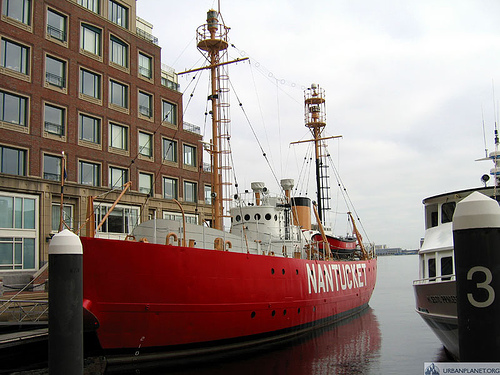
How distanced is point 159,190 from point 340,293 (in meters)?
17.9

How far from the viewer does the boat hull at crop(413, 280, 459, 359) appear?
12.5m

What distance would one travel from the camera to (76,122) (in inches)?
1251

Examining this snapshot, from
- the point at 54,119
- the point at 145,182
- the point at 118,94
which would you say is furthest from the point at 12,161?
the point at 145,182

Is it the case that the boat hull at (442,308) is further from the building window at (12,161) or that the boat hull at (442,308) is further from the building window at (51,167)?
the building window at (51,167)

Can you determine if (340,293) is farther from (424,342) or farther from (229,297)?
(229,297)

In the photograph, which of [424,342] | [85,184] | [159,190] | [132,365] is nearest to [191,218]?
[159,190]

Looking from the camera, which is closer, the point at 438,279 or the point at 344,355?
the point at 438,279

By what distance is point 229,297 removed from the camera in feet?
52.9

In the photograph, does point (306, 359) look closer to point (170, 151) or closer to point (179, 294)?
point (179, 294)

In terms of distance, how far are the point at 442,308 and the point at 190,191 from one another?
3107 cm

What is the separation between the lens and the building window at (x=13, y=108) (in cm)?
2780

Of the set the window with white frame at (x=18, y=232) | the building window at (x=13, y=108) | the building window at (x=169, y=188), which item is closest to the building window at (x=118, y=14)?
the building window at (x=13, y=108)

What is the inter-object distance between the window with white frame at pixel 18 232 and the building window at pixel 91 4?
13.9 meters

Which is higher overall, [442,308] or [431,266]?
[431,266]
